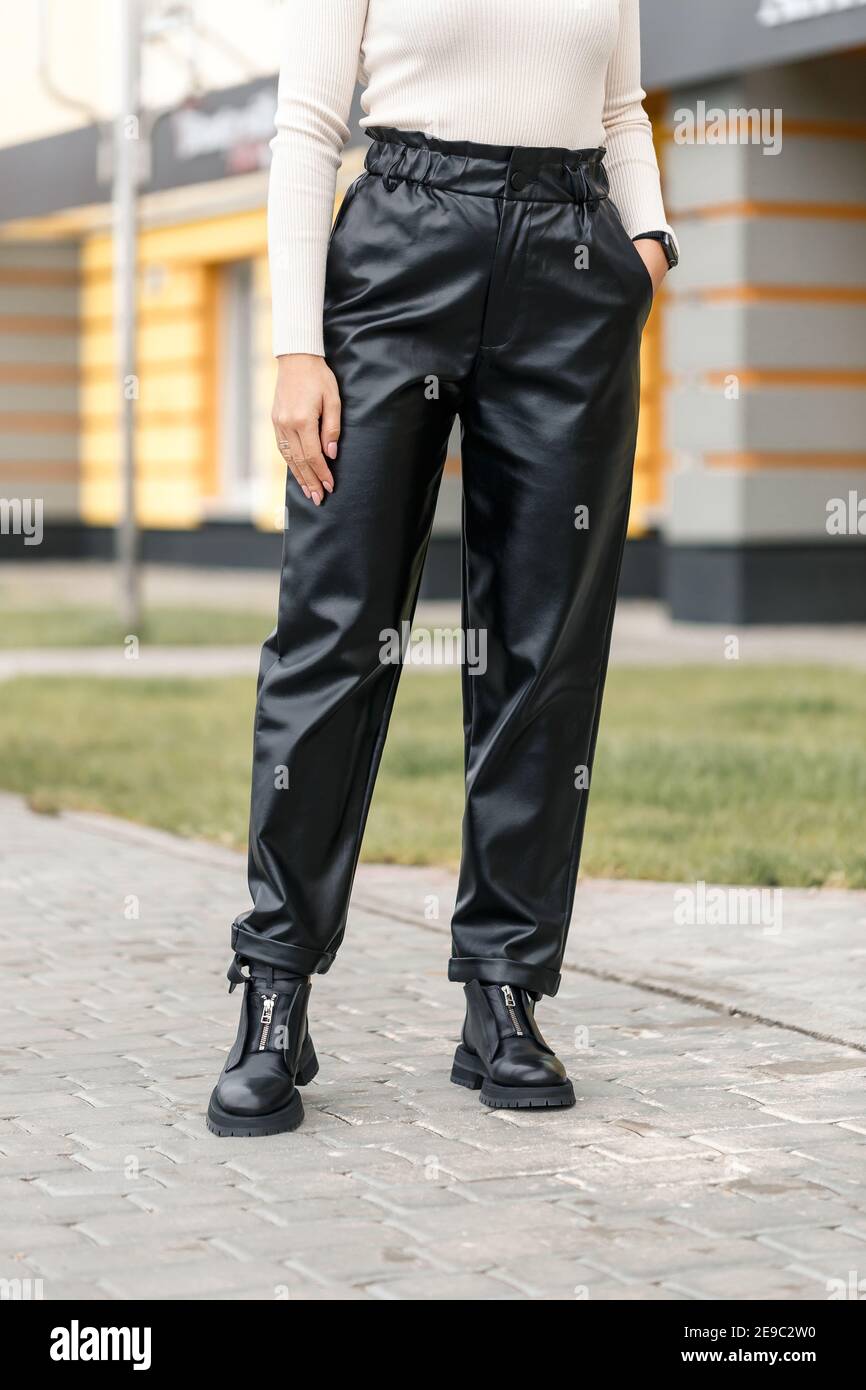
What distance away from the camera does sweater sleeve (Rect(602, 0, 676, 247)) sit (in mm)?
3701

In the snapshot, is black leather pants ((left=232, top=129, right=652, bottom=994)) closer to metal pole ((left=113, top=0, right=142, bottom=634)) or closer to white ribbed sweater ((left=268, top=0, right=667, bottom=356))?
white ribbed sweater ((left=268, top=0, right=667, bottom=356))

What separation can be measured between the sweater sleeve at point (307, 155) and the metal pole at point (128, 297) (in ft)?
33.1

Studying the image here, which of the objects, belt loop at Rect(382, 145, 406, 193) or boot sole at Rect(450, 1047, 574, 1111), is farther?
boot sole at Rect(450, 1047, 574, 1111)

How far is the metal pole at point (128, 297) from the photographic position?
13.6 metres

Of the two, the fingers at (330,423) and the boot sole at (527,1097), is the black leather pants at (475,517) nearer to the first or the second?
the fingers at (330,423)

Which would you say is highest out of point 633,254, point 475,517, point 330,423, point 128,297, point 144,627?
point 128,297

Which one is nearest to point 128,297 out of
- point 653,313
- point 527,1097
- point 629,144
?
point 653,313

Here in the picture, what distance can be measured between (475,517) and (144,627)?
1079 cm

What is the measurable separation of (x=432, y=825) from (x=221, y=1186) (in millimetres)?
3462

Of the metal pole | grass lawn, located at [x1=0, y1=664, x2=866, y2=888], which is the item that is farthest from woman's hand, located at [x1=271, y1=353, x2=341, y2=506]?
the metal pole

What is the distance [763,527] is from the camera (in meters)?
13.9

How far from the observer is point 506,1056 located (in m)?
3.60

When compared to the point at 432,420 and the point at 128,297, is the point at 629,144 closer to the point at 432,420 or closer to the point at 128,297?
the point at 432,420
